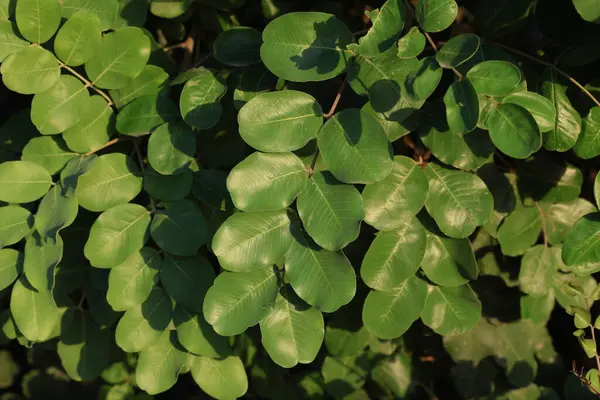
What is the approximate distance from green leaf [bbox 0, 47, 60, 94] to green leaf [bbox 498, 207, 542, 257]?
885 mm

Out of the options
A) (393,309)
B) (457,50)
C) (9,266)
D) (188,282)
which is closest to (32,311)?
(9,266)

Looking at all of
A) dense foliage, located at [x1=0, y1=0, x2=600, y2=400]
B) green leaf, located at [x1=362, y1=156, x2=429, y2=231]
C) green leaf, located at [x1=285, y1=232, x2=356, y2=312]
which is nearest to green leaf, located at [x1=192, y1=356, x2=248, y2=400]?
dense foliage, located at [x1=0, y1=0, x2=600, y2=400]

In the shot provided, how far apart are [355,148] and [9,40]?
2.14 ft

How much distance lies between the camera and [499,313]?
1470 mm

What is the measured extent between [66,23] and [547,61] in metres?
0.87

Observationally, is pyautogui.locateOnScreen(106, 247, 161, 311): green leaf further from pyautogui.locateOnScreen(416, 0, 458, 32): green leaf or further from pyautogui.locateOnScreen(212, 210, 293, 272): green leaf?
pyautogui.locateOnScreen(416, 0, 458, 32): green leaf

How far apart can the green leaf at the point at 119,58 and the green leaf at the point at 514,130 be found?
0.62 meters

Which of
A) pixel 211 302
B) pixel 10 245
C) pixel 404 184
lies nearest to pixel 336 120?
pixel 404 184

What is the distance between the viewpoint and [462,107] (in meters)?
0.97

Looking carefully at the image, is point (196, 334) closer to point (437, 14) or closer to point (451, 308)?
point (451, 308)

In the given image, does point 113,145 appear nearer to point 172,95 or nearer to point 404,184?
point 172,95

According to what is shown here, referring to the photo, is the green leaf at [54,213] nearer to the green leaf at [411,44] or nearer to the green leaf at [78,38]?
the green leaf at [78,38]

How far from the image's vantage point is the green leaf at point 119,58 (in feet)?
3.94

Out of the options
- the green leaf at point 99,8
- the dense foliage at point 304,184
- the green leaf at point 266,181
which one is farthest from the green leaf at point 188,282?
the green leaf at point 99,8
